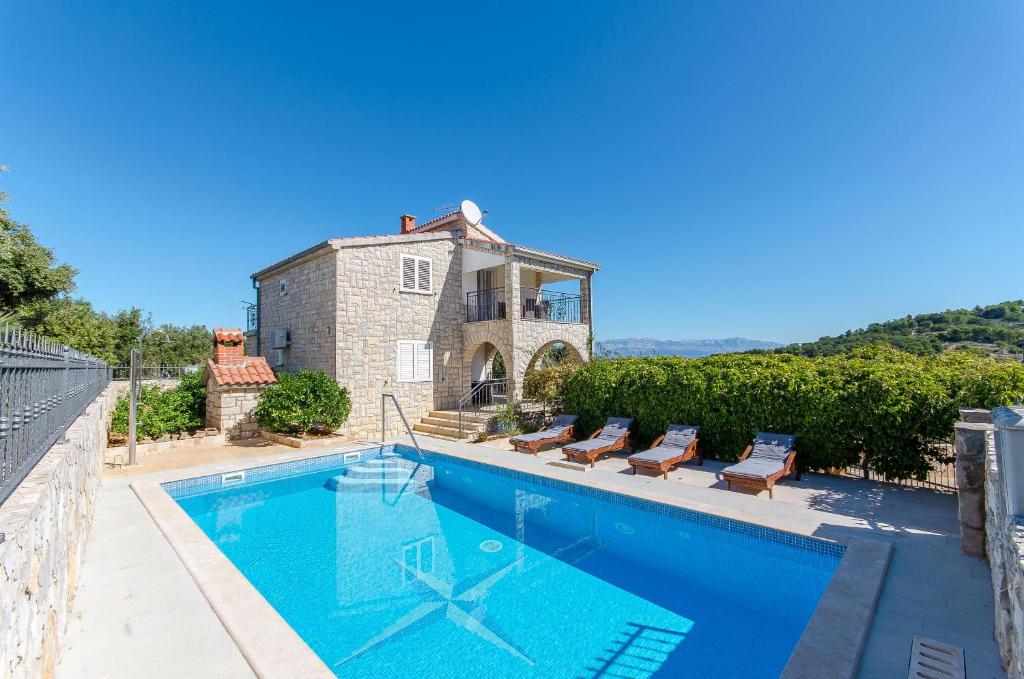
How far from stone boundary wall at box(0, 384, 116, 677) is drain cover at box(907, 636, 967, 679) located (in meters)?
6.12

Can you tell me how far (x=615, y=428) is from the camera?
488 inches

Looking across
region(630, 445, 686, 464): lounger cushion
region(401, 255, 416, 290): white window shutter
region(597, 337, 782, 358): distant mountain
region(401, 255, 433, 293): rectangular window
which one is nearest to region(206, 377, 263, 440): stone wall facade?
region(401, 255, 416, 290): white window shutter

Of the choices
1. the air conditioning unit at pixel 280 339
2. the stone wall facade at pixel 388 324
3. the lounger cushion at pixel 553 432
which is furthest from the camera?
the air conditioning unit at pixel 280 339

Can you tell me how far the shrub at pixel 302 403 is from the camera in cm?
1381

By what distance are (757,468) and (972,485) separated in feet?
11.1

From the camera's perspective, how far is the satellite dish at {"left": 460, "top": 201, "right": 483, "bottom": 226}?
20406mm

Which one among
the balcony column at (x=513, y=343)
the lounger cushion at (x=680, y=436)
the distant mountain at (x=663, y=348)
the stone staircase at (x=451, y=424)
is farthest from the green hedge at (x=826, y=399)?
the stone staircase at (x=451, y=424)

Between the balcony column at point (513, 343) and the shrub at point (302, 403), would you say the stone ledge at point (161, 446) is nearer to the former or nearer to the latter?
the shrub at point (302, 403)

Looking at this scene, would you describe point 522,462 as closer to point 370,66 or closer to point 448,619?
point 448,619

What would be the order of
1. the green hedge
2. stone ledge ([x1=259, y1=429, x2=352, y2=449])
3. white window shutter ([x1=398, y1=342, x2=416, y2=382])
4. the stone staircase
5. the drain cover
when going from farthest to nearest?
1. white window shutter ([x1=398, y1=342, x2=416, y2=382])
2. the stone staircase
3. stone ledge ([x1=259, y1=429, x2=352, y2=449])
4. the green hedge
5. the drain cover

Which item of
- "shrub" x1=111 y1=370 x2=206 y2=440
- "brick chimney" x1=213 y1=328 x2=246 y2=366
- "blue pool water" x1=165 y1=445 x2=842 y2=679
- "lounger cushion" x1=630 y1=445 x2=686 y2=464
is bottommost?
"blue pool water" x1=165 y1=445 x2=842 y2=679

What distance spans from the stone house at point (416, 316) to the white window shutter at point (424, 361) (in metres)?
0.04

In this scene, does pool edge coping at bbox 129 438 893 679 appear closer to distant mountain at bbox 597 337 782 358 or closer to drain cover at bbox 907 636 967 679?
drain cover at bbox 907 636 967 679

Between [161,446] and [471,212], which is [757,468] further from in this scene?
[471,212]
